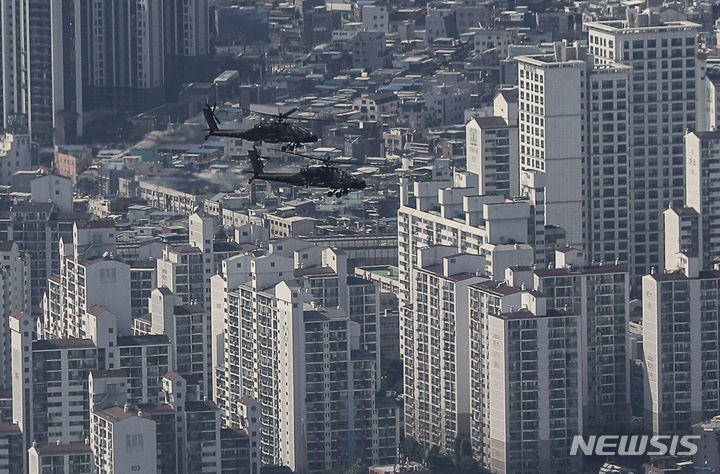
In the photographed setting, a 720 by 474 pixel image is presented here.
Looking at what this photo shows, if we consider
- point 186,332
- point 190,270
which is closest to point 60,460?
point 186,332

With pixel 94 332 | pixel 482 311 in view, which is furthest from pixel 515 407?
pixel 94 332

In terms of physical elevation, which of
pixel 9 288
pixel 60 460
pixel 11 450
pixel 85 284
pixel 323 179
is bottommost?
pixel 11 450

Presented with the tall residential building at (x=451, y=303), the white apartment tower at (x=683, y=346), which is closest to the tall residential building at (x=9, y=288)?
the tall residential building at (x=451, y=303)

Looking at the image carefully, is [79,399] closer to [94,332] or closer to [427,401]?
[94,332]

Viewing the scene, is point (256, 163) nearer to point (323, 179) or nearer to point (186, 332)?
point (323, 179)

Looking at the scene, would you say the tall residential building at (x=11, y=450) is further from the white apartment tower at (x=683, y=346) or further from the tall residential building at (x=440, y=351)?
the white apartment tower at (x=683, y=346)

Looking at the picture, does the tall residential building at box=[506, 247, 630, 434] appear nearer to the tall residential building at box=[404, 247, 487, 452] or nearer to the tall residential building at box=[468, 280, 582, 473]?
the tall residential building at box=[404, 247, 487, 452]

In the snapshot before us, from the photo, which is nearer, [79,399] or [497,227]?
[79,399]
